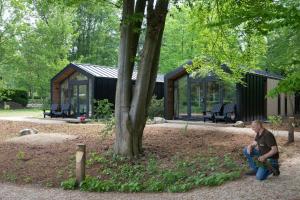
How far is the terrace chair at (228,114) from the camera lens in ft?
63.0

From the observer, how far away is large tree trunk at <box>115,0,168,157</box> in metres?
9.98

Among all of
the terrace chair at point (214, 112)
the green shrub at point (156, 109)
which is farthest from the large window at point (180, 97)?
the terrace chair at point (214, 112)

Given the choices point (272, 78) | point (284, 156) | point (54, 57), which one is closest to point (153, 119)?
point (272, 78)

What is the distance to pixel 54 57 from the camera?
36.4 m

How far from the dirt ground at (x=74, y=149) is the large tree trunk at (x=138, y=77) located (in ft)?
2.83

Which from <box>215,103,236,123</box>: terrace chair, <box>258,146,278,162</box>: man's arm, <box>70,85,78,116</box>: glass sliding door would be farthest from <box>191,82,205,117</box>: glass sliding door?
<box>258,146,278,162</box>: man's arm

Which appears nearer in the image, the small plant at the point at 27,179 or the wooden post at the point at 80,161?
the wooden post at the point at 80,161

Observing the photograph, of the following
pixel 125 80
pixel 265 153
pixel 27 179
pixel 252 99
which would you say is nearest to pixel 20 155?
pixel 27 179

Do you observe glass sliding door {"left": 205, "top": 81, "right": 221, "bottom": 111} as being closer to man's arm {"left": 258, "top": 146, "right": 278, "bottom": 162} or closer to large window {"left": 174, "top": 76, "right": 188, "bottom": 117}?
large window {"left": 174, "top": 76, "right": 188, "bottom": 117}

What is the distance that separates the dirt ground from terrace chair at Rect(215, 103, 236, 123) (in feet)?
16.7

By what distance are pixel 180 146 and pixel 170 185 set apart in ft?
12.4

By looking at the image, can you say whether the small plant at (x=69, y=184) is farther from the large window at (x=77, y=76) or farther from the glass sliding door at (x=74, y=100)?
the glass sliding door at (x=74, y=100)

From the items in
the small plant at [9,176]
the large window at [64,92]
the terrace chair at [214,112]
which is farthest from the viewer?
the large window at [64,92]

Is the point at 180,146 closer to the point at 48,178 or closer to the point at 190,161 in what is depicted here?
the point at 190,161
